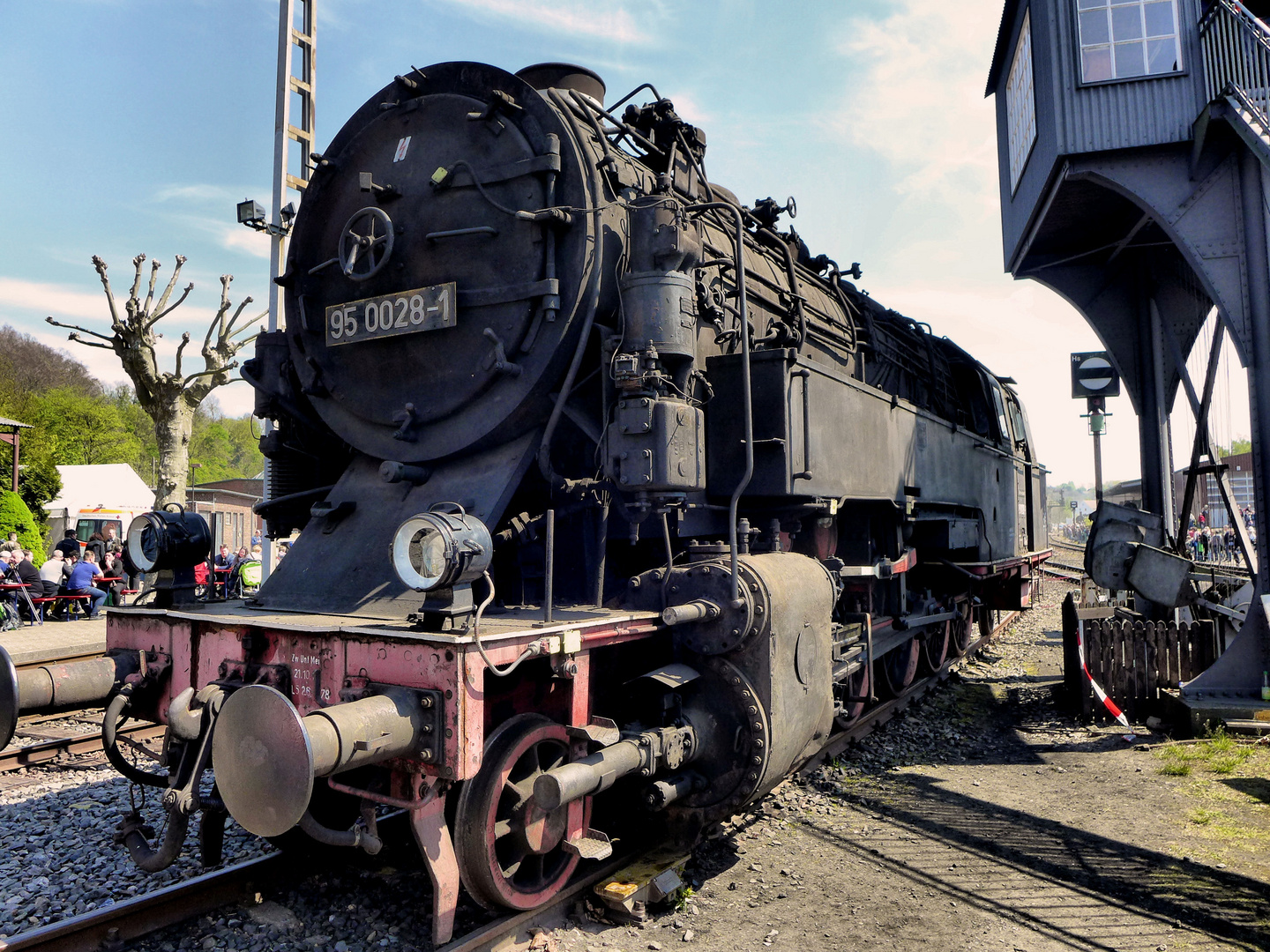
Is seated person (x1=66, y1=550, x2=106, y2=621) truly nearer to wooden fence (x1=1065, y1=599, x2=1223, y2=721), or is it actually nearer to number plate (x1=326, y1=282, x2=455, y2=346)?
number plate (x1=326, y1=282, x2=455, y2=346)

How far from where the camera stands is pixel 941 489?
7.21 meters

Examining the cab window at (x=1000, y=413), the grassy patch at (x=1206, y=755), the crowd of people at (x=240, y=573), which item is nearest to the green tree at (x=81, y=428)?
the crowd of people at (x=240, y=573)

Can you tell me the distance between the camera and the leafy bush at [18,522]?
730 inches

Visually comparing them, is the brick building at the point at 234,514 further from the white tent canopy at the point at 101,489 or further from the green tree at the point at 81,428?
the green tree at the point at 81,428

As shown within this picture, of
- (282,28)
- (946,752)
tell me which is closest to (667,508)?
(946,752)

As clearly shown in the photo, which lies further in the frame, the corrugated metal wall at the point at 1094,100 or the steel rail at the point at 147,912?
the corrugated metal wall at the point at 1094,100

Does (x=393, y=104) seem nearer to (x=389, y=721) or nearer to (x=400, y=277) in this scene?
(x=400, y=277)

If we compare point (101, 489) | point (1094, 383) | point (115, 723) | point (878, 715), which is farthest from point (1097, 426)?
point (101, 489)

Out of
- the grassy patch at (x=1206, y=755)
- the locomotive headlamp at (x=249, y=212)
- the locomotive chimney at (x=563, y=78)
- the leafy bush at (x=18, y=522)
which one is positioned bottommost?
the grassy patch at (x=1206, y=755)

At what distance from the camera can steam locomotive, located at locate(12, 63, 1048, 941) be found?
3.07m

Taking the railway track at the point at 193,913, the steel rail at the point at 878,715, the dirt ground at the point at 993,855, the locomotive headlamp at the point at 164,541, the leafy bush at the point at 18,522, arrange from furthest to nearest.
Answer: the leafy bush at the point at 18,522, the steel rail at the point at 878,715, the locomotive headlamp at the point at 164,541, the dirt ground at the point at 993,855, the railway track at the point at 193,913

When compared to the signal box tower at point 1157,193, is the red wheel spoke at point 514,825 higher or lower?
lower

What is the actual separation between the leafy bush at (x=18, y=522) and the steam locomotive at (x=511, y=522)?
17346 mm

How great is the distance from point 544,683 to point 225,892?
1570 mm
